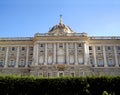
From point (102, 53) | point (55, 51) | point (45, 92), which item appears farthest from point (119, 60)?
point (45, 92)

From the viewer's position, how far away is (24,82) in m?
33.2

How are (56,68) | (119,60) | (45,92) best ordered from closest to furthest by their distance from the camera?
(45,92) → (56,68) → (119,60)

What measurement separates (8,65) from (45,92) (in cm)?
2713

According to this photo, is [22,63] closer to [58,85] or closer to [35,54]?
[35,54]

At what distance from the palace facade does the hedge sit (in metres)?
18.8

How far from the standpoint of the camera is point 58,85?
108 ft

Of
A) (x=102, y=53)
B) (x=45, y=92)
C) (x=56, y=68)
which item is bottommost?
(x=45, y=92)

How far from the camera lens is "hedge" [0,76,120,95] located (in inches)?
1270

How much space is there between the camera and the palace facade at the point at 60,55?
53.2m

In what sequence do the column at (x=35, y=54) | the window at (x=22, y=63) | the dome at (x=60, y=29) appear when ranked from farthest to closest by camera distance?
the dome at (x=60, y=29) < the window at (x=22, y=63) < the column at (x=35, y=54)

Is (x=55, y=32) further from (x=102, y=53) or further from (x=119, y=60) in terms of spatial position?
(x=119, y=60)

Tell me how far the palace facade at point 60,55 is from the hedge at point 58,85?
18.8 meters

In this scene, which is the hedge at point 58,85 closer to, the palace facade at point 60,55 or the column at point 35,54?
the palace facade at point 60,55

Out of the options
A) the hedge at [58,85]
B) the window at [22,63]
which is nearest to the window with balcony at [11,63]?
the window at [22,63]
